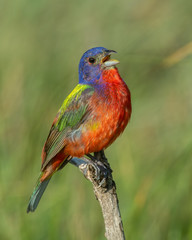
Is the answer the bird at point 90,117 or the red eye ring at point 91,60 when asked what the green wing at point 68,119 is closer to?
the bird at point 90,117

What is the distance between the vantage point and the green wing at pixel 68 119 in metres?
4.39

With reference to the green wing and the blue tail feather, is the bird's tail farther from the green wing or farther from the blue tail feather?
the green wing

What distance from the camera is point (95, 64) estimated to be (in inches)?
181

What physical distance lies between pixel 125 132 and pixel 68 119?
5.93ft

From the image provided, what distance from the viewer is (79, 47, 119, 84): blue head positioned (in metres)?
4.54

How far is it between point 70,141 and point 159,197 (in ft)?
2.96

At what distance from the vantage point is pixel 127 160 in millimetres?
5777

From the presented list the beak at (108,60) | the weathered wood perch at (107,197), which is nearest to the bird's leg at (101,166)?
the weathered wood perch at (107,197)

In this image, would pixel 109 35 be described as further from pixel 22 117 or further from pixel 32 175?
pixel 32 175

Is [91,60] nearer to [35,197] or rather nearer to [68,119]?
[68,119]

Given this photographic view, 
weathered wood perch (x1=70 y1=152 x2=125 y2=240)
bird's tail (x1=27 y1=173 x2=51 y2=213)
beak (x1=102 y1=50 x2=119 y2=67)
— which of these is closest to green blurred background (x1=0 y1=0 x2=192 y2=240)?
bird's tail (x1=27 y1=173 x2=51 y2=213)

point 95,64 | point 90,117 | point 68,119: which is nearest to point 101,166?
point 90,117

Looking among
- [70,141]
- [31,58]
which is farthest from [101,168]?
[31,58]

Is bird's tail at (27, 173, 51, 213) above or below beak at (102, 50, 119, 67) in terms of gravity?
below
